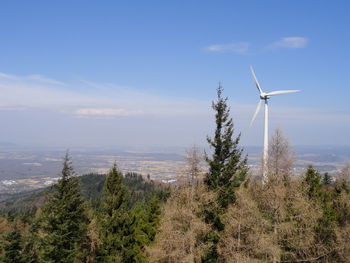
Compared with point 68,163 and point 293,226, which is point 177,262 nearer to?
point 293,226

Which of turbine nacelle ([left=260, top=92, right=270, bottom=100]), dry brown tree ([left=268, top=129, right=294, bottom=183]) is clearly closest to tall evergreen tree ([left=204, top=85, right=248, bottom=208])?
dry brown tree ([left=268, top=129, right=294, bottom=183])

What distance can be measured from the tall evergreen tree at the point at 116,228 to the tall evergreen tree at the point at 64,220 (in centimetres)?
202

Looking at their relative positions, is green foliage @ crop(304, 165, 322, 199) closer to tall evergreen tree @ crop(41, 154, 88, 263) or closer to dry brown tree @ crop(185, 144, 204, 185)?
dry brown tree @ crop(185, 144, 204, 185)

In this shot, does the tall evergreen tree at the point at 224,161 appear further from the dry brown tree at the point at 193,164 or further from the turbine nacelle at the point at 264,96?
the turbine nacelle at the point at 264,96

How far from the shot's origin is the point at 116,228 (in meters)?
28.5

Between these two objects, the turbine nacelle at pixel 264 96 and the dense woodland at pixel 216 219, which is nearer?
the dense woodland at pixel 216 219

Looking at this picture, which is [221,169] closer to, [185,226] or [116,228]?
[185,226]

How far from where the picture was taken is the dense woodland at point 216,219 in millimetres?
21016

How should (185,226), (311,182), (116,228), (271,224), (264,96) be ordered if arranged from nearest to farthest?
(271,224) < (185,226) < (116,228) < (311,182) < (264,96)

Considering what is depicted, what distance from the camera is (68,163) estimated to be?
90.7 ft

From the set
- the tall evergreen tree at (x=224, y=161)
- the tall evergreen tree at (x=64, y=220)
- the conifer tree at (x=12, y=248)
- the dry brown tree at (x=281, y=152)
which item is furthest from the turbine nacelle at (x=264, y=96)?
the conifer tree at (x=12, y=248)

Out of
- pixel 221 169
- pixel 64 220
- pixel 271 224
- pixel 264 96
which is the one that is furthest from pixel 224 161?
pixel 264 96

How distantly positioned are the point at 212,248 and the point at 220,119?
395 inches

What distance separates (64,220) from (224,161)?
Result: 13989 millimetres
